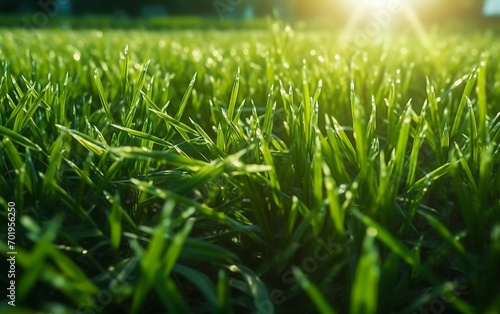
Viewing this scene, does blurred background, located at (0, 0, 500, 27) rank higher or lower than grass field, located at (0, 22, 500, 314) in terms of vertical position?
higher

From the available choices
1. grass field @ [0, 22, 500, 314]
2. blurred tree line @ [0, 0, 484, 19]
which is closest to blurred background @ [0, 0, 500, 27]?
blurred tree line @ [0, 0, 484, 19]

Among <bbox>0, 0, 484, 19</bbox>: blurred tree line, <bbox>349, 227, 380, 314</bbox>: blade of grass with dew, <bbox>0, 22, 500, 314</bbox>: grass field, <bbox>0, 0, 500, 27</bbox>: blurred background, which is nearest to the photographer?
<bbox>349, 227, 380, 314</bbox>: blade of grass with dew

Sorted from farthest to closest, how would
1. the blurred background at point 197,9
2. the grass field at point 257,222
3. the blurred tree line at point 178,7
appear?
1. the blurred tree line at point 178,7
2. the blurred background at point 197,9
3. the grass field at point 257,222

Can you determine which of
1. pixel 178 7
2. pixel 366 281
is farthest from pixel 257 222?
pixel 178 7

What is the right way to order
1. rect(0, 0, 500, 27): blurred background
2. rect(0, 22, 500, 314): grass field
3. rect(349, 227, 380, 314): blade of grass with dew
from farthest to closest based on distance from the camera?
rect(0, 0, 500, 27): blurred background, rect(0, 22, 500, 314): grass field, rect(349, 227, 380, 314): blade of grass with dew

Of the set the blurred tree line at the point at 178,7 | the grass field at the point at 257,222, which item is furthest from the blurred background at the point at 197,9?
the grass field at the point at 257,222

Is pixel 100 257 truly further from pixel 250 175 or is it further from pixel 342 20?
pixel 342 20

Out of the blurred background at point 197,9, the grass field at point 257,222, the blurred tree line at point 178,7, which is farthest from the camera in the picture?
the blurred tree line at point 178,7

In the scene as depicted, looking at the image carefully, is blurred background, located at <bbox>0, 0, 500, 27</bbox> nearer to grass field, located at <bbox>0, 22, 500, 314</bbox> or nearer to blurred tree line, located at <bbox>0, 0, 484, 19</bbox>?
blurred tree line, located at <bbox>0, 0, 484, 19</bbox>

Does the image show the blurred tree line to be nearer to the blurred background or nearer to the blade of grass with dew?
the blurred background

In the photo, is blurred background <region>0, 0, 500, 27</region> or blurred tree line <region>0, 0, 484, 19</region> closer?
blurred background <region>0, 0, 500, 27</region>

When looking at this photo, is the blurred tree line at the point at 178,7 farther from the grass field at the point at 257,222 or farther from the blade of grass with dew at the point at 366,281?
the blade of grass with dew at the point at 366,281

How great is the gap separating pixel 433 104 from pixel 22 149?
30.4 inches

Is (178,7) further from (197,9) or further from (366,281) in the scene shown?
(366,281)
